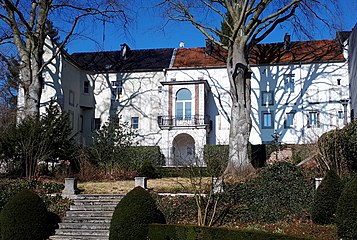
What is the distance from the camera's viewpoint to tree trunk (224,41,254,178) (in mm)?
18828

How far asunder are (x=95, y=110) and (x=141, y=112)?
4.45 m

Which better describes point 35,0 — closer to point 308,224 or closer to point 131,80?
point 131,80

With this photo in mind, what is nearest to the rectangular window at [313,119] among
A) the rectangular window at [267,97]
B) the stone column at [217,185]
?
the rectangular window at [267,97]

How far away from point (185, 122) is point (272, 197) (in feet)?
69.8

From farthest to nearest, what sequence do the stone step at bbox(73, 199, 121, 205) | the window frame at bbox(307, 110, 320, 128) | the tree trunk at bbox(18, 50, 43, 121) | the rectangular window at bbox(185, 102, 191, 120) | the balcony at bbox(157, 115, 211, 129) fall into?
1. the rectangular window at bbox(185, 102, 191, 120)
2. the window frame at bbox(307, 110, 320, 128)
3. the balcony at bbox(157, 115, 211, 129)
4. the tree trunk at bbox(18, 50, 43, 121)
5. the stone step at bbox(73, 199, 121, 205)

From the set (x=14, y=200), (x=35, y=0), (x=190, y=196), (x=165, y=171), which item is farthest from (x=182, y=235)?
(x=35, y=0)

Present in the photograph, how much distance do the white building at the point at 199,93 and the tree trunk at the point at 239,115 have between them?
13.3 meters

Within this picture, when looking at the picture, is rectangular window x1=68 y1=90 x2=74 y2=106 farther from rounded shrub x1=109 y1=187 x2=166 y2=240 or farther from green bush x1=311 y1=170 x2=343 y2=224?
green bush x1=311 y1=170 x2=343 y2=224

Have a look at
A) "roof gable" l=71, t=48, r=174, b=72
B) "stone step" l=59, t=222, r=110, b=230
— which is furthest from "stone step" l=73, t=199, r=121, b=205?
"roof gable" l=71, t=48, r=174, b=72

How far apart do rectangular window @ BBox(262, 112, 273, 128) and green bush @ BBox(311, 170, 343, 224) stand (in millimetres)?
24198

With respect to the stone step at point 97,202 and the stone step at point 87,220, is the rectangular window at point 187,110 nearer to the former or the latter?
the stone step at point 97,202

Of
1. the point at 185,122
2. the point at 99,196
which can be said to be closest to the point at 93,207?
the point at 99,196

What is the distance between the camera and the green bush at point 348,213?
8.80 meters

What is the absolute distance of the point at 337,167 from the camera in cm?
1503
